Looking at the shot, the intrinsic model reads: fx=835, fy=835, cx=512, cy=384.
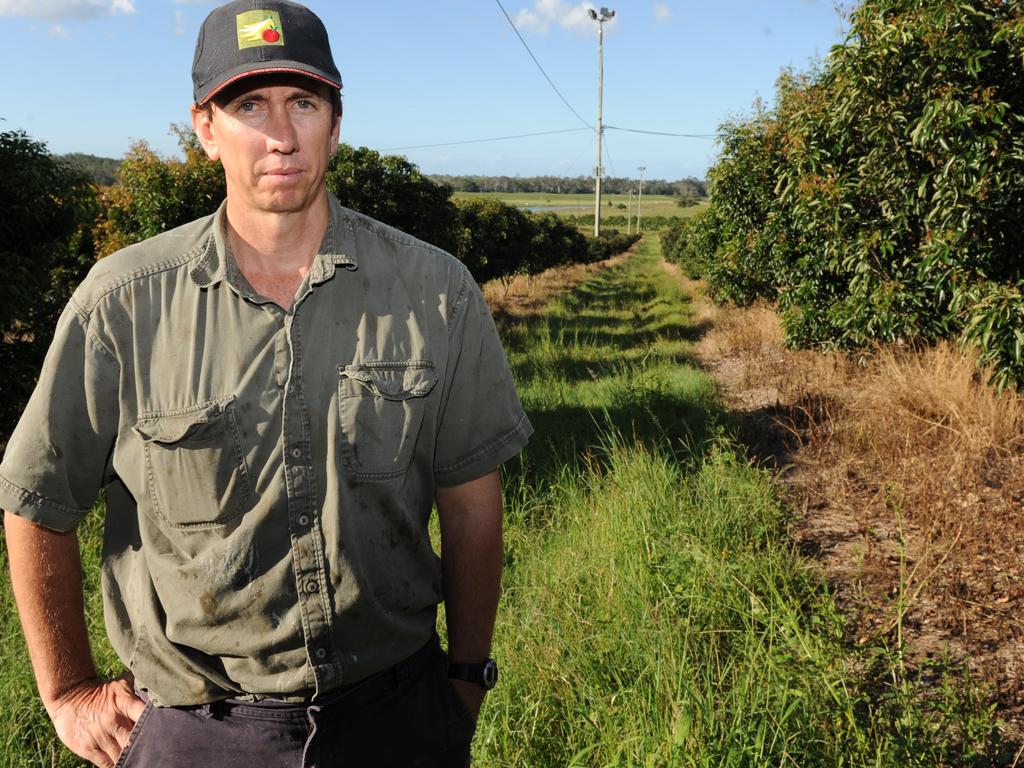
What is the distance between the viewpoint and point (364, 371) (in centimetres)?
161

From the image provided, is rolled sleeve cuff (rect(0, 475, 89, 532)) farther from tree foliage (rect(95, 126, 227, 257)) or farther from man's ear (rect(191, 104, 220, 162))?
tree foliage (rect(95, 126, 227, 257))

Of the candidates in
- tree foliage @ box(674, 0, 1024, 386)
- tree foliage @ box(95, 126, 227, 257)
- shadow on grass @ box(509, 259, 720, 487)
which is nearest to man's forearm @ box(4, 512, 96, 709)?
shadow on grass @ box(509, 259, 720, 487)

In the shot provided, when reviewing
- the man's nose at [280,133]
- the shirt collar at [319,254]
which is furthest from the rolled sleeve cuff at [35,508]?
the man's nose at [280,133]

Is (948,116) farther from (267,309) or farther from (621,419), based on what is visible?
(267,309)

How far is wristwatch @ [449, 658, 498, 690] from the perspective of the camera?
1854mm

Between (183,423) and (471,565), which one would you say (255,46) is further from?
(471,565)

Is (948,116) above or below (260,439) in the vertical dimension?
above

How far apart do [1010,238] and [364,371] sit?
277 inches

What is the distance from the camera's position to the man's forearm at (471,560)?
1.83 m

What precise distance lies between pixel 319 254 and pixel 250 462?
0.43 metres

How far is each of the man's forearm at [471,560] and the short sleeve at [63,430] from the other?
0.69 meters

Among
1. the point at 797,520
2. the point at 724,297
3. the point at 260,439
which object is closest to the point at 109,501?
the point at 260,439

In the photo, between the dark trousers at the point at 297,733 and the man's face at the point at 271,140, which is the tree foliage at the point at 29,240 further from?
the dark trousers at the point at 297,733

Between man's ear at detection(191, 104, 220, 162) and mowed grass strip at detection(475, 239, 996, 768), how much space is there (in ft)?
6.29
